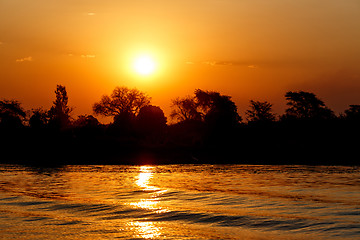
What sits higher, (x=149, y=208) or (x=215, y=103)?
(x=215, y=103)

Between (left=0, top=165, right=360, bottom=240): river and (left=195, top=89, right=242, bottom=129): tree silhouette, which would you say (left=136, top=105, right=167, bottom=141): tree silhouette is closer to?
(left=195, top=89, right=242, bottom=129): tree silhouette

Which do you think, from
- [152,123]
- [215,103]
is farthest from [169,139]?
[215,103]

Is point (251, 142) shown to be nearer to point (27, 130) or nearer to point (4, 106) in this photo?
point (27, 130)

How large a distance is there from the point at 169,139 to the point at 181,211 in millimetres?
79969

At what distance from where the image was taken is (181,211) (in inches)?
886

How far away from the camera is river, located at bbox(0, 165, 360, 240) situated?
17.8 metres

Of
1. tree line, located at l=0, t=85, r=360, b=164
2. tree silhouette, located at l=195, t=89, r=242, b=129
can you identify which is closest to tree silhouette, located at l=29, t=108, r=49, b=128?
tree line, located at l=0, t=85, r=360, b=164

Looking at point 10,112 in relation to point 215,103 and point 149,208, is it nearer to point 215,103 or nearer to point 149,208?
point 215,103

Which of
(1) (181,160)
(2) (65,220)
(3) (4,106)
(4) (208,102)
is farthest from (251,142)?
(2) (65,220)

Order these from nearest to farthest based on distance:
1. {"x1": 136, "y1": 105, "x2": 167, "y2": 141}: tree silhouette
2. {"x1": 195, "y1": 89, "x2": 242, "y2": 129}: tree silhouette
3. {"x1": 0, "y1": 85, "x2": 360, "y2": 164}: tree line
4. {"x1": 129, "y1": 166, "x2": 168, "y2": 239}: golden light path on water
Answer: {"x1": 129, "y1": 166, "x2": 168, "y2": 239}: golden light path on water → {"x1": 0, "y1": 85, "x2": 360, "y2": 164}: tree line → {"x1": 136, "y1": 105, "x2": 167, "y2": 141}: tree silhouette → {"x1": 195, "y1": 89, "x2": 242, "y2": 129}: tree silhouette

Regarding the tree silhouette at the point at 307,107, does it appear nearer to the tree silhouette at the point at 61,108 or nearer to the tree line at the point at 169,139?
the tree line at the point at 169,139

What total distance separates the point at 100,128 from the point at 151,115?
11.6m

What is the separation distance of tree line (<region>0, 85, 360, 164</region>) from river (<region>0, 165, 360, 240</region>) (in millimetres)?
43222

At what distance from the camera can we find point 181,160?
271 ft
